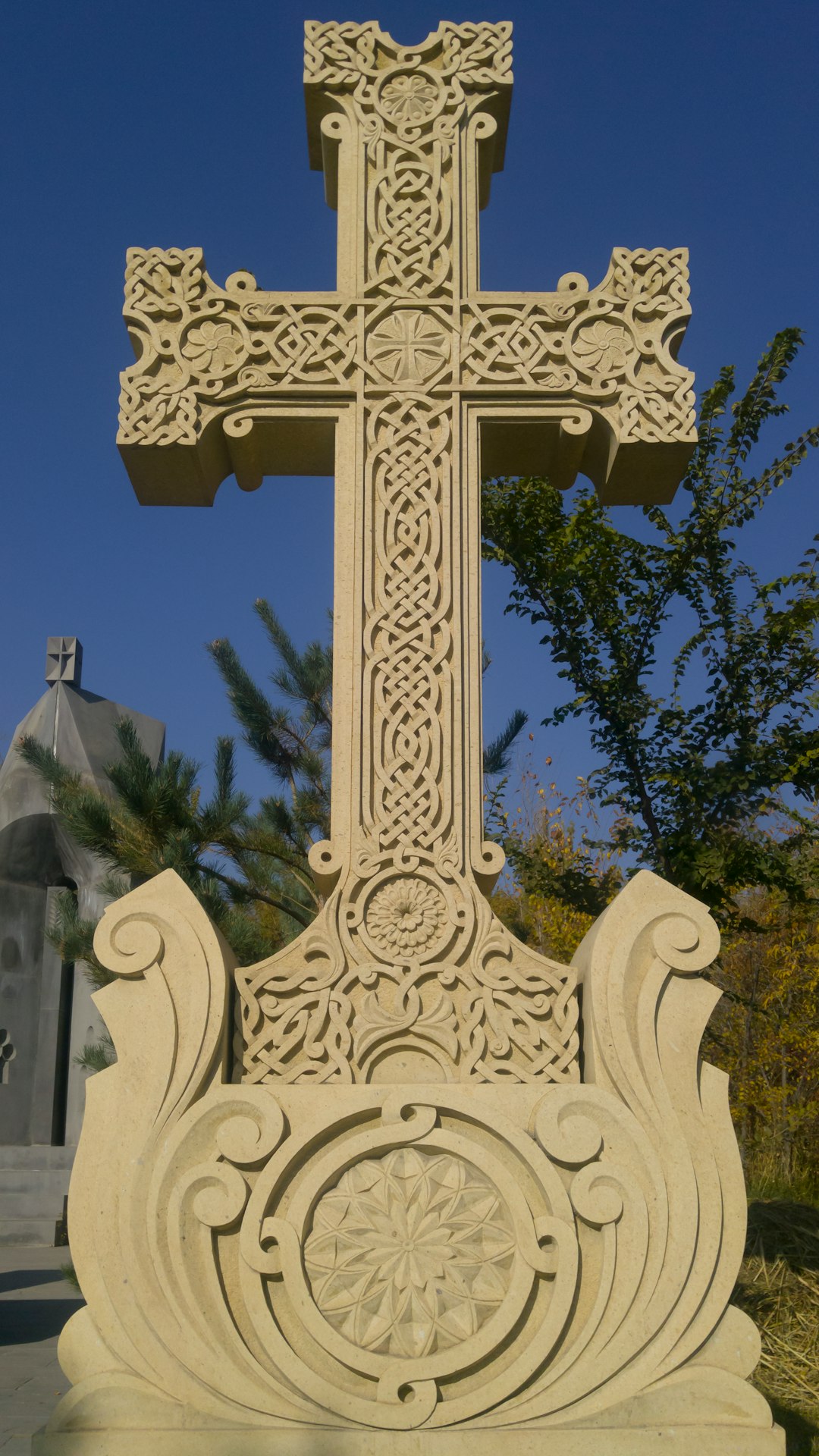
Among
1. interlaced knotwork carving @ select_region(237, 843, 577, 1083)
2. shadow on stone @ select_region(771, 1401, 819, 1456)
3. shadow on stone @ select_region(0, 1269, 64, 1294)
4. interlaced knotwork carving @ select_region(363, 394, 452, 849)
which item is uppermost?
interlaced knotwork carving @ select_region(363, 394, 452, 849)

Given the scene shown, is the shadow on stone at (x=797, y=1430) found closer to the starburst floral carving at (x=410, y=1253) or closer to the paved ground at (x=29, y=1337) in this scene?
the starburst floral carving at (x=410, y=1253)

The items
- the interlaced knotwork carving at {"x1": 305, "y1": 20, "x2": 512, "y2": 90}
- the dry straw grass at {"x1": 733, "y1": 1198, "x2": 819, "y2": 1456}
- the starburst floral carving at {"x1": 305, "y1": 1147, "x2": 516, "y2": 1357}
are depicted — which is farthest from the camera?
the dry straw grass at {"x1": 733, "y1": 1198, "x2": 819, "y2": 1456}

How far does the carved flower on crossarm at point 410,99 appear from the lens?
3629 mm

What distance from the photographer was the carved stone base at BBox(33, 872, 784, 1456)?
7.78 feet

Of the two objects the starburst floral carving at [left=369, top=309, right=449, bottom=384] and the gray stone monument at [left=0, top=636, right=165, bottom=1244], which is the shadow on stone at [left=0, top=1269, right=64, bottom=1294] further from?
the starburst floral carving at [left=369, top=309, right=449, bottom=384]

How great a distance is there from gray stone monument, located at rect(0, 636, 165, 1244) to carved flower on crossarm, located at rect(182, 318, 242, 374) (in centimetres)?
1042

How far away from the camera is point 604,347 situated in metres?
3.42

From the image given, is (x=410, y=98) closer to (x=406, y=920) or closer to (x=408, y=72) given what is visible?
Answer: (x=408, y=72)

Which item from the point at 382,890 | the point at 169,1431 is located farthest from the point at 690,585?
the point at 169,1431

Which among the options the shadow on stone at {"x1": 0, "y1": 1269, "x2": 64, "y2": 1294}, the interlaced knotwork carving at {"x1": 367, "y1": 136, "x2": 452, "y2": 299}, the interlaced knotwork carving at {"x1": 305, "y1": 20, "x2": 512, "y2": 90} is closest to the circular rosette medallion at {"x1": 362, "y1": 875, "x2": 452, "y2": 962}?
the interlaced knotwork carving at {"x1": 367, "y1": 136, "x2": 452, "y2": 299}

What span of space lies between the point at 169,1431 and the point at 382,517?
2307 millimetres

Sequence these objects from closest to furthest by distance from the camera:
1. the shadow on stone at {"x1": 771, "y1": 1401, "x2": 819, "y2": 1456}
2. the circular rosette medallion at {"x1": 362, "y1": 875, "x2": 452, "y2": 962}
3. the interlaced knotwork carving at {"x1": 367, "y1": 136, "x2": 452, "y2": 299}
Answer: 1. the circular rosette medallion at {"x1": 362, "y1": 875, "x2": 452, "y2": 962}
2. the interlaced knotwork carving at {"x1": 367, "y1": 136, "x2": 452, "y2": 299}
3. the shadow on stone at {"x1": 771, "y1": 1401, "x2": 819, "y2": 1456}

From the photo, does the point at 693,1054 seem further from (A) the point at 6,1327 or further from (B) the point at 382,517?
(A) the point at 6,1327

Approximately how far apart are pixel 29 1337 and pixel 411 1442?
241 inches
